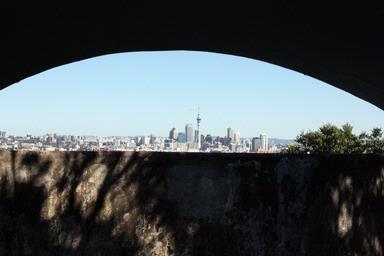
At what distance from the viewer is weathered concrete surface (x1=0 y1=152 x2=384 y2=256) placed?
8.13ft

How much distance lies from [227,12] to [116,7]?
143 cm

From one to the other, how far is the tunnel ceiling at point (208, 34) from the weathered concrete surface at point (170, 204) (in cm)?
363

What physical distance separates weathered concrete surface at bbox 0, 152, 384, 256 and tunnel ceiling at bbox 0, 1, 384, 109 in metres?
3.63

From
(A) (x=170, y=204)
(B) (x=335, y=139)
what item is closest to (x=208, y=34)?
(A) (x=170, y=204)

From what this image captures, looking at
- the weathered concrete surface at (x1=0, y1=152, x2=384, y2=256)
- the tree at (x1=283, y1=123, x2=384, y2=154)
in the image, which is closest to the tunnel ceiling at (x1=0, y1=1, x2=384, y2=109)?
the weathered concrete surface at (x1=0, y1=152, x2=384, y2=256)

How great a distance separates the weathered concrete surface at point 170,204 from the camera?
2477mm

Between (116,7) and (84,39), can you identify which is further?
(84,39)

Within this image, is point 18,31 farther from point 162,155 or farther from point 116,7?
point 162,155

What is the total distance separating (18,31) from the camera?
686 centimetres

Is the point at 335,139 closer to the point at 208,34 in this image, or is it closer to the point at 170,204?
the point at 208,34

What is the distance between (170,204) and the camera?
2.51 metres

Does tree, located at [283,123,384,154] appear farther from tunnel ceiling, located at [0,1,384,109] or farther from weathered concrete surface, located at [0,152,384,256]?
weathered concrete surface, located at [0,152,384,256]

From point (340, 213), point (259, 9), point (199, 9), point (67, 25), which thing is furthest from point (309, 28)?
point (340, 213)

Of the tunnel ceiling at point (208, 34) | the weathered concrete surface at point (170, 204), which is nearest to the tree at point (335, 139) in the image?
the tunnel ceiling at point (208, 34)
